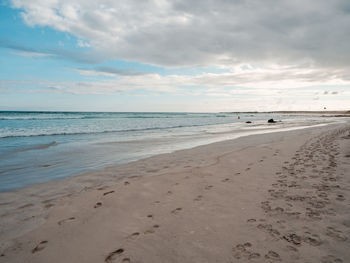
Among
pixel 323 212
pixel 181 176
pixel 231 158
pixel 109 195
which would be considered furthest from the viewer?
pixel 231 158

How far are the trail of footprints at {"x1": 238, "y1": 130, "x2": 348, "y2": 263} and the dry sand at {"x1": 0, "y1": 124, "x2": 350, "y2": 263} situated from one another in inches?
0.6

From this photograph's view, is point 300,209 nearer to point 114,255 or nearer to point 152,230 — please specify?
point 152,230

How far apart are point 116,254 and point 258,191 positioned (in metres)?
3.59

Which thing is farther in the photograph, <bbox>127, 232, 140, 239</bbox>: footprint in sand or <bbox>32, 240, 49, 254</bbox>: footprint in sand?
<bbox>127, 232, 140, 239</bbox>: footprint in sand

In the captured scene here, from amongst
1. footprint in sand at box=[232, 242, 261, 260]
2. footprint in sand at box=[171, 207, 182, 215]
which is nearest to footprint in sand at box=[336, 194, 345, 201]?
footprint in sand at box=[232, 242, 261, 260]

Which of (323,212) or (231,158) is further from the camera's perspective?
(231,158)

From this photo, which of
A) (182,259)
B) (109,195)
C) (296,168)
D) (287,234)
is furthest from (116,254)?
(296,168)

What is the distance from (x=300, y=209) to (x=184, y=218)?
2.25m

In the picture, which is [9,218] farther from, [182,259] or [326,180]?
[326,180]

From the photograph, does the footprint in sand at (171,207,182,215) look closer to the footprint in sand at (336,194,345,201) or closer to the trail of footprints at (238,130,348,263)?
the trail of footprints at (238,130,348,263)

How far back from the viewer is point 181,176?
6.42 m

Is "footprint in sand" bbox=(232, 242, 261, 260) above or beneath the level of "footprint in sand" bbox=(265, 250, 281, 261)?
beneath

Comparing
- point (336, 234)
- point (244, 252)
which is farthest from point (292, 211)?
point (244, 252)

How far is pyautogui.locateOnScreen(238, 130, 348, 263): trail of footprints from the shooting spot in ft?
9.79
